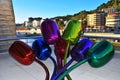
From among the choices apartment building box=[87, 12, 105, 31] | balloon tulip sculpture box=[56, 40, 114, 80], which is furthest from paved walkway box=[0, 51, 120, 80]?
apartment building box=[87, 12, 105, 31]

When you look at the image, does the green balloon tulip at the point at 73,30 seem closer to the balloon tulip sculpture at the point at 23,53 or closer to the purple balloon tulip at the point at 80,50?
the purple balloon tulip at the point at 80,50

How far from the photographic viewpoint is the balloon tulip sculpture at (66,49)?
37.6 inches

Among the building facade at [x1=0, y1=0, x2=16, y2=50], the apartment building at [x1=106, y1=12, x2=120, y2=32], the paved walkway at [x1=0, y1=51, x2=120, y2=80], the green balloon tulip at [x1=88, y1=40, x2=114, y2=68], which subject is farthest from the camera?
the apartment building at [x1=106, y1=12, x2=120, y2=32]

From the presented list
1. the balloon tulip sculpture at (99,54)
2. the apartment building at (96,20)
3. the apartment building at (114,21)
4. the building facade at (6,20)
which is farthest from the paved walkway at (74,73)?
the apartment building at (96,20)

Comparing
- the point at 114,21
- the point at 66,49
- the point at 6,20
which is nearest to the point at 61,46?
the point at 66,49

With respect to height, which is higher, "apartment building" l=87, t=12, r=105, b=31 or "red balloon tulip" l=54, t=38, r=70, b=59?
"red balloon tulip" l=54, t=38, r=70, b=59

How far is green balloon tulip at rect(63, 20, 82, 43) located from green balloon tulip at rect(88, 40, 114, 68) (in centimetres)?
11

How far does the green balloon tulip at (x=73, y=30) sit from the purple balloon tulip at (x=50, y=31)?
2.9 inches

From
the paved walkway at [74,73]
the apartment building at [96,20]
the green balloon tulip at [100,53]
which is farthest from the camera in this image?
the apartment building at [96,20]

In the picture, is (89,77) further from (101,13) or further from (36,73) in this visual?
(101,13)

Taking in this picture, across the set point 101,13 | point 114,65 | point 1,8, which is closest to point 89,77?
point 114,65

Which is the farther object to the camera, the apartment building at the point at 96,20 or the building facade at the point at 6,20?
the apartment building at the point at 96,20

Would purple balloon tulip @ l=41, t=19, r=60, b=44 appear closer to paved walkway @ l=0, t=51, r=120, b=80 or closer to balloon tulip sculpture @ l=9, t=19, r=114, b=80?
balloon tulip sculpture @ l=9, t=19, r=114, b=80

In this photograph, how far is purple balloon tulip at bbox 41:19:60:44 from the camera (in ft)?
3.38
